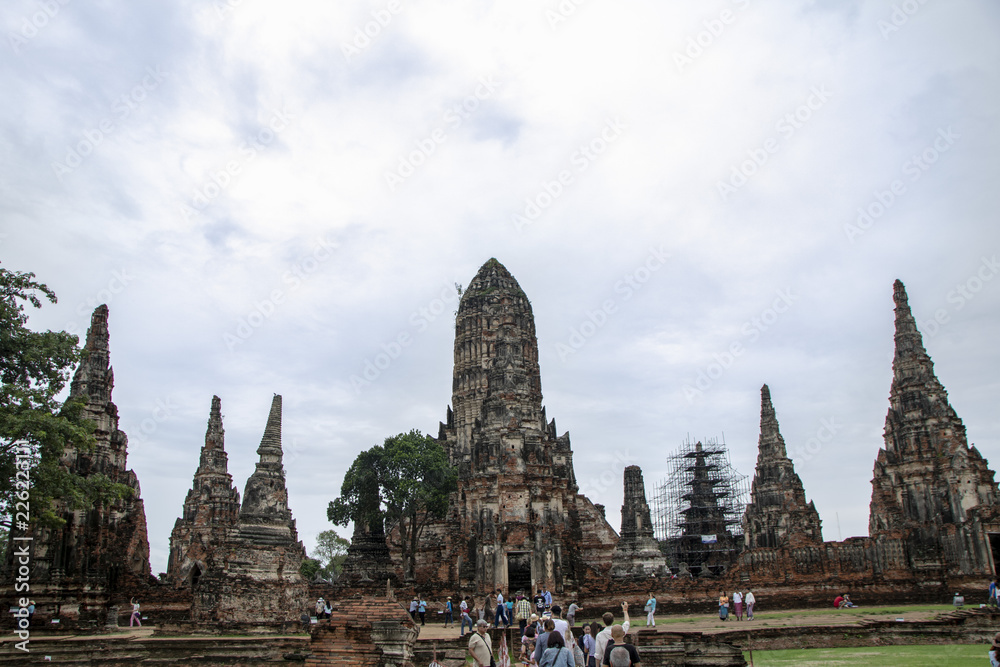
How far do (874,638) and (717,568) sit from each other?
3400cm

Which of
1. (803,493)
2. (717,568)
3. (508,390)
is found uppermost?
(508,390)

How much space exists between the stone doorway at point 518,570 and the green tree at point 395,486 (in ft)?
43.3

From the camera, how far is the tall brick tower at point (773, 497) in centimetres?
4156

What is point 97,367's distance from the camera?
27.5 metres

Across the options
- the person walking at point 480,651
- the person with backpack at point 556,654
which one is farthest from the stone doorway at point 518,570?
the person with backpack at point 556,654

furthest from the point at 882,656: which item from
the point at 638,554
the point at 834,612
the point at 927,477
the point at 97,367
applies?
the point at 97,367

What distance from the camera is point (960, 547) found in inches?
1144

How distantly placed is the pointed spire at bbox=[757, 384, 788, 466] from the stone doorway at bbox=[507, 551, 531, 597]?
21.2 m

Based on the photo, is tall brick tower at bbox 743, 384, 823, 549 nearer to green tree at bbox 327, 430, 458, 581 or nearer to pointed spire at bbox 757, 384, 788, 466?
pointed spire at bbox 757, 384, 788, 466

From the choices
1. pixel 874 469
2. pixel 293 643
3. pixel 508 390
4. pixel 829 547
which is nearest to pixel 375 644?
pixel 293 643

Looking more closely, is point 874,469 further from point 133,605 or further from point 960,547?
point 133,605

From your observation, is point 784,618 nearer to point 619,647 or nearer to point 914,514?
point 914,514

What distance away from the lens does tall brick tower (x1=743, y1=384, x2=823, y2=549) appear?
41562 mm

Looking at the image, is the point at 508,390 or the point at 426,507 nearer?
the point at 508,390
